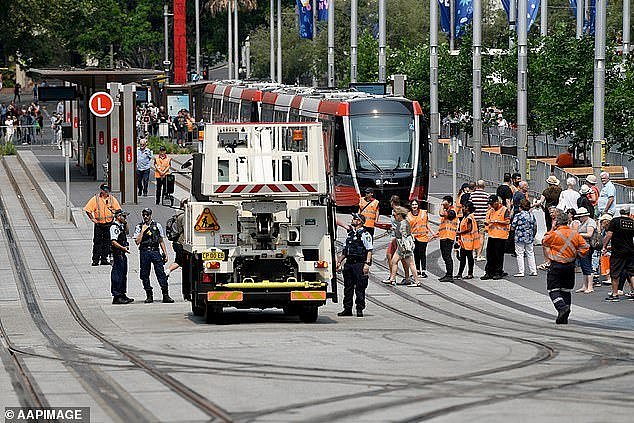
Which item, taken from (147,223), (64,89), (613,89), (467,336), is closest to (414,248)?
(147,223)

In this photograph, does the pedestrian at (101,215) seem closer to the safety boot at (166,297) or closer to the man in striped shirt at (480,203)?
the safety boot at (166,297)

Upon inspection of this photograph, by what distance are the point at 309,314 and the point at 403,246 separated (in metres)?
5.48

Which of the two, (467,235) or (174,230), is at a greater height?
(174,230)

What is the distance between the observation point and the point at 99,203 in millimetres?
29703

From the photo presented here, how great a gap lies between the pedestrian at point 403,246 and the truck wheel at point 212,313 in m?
6.16

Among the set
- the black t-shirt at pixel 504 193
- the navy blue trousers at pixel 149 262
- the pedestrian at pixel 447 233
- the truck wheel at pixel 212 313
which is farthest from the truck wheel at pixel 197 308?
the black t-shirt at pixel 504 193

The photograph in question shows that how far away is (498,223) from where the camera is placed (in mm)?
27688

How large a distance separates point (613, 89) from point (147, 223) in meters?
22.8

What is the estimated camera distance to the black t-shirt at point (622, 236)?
23844 mm

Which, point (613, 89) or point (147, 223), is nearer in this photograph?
point (147, 223)

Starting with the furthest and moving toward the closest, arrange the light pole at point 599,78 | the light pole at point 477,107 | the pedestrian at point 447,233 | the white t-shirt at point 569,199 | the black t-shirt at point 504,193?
the light pole at point 477,107, the light pole at point 599,78, the black t-shirt at point 504,193, the white t-shirt at point 569,199, the pedestrian at point 447,233

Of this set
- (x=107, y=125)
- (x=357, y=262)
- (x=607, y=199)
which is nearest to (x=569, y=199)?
(x=607, y=199)

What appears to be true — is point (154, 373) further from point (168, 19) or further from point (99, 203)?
point (168, 19)

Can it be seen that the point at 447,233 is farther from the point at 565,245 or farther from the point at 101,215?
the point at 101,215
